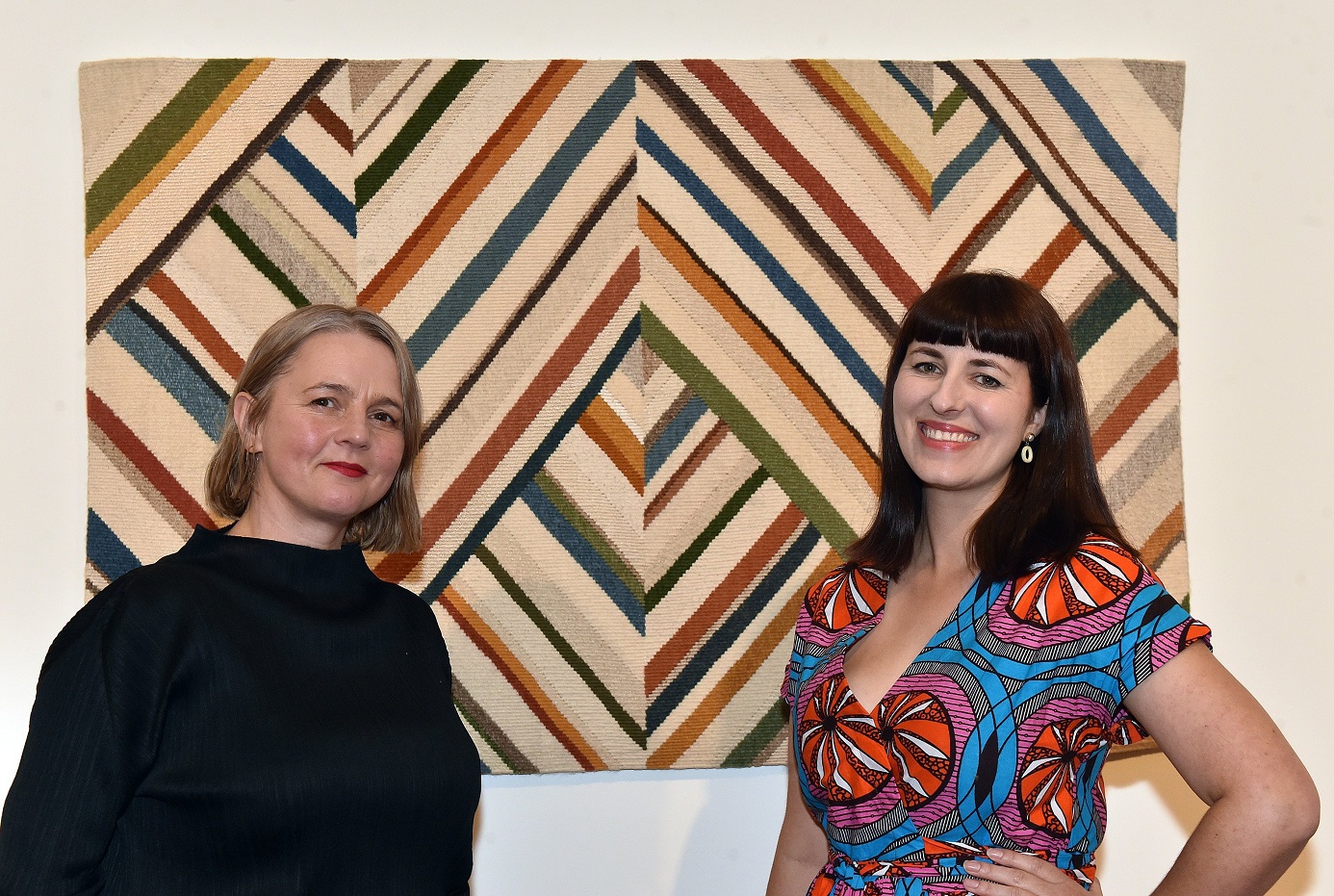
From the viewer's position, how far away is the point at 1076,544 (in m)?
1.33

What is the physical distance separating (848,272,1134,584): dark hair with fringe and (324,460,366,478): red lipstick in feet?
2.31

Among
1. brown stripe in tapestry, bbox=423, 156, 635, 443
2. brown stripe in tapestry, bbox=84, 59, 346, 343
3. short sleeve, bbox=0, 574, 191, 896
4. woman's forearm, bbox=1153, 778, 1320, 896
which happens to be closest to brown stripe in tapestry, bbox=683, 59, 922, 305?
brown stripe in tapestry, bbox=423, 156, 635, 443

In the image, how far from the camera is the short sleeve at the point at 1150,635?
1.24 metres

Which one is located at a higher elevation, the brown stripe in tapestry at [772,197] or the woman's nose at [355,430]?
the brown stripe in tapestry at [772,197]

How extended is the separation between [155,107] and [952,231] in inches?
49.5

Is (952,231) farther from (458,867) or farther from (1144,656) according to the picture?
(458,867)

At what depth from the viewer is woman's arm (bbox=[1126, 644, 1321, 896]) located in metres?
1.20

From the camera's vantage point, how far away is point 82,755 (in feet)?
3.76

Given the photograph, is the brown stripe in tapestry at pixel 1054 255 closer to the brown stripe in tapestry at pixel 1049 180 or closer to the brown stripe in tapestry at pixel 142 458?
the brown stripe in tapestry at pixel 1049 180

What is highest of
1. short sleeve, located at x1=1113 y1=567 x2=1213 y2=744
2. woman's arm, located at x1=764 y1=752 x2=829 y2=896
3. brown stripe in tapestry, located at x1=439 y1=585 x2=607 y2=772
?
brown stripe in tapestry, located at x1=439 y1=585 x2=607 y2=772

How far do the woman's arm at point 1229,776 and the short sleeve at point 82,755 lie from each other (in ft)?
3.47

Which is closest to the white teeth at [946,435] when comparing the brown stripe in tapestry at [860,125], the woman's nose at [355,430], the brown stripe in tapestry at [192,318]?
the brown stripe in tapestry at [860,125]

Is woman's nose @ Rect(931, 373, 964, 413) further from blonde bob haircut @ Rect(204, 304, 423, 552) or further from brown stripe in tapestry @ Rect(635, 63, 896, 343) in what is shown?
blonde bob haircut @ Rect(204, 304, 423, 552)

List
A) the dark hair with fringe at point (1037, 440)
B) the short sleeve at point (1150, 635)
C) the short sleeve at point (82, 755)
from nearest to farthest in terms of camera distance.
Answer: the short sleeve at point (82, 755)
the short sleeve at point (1150, 635)
the dark hair with fringe at point (1037, 440)
